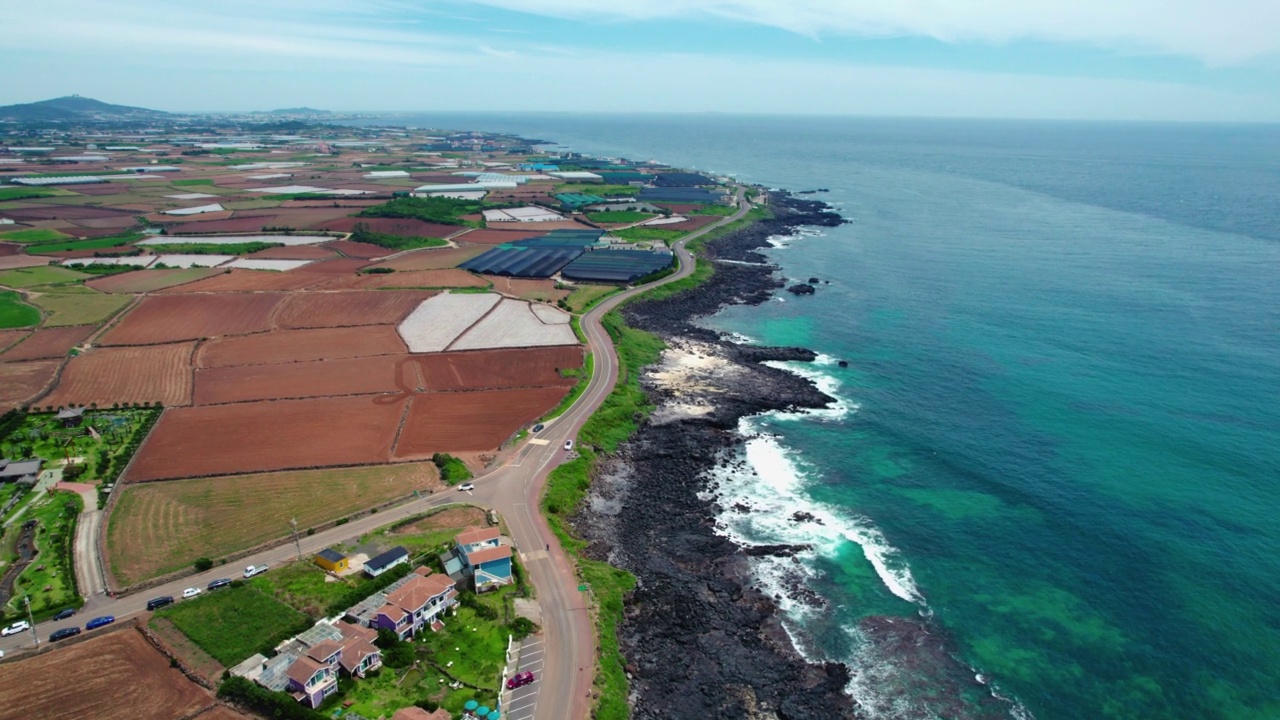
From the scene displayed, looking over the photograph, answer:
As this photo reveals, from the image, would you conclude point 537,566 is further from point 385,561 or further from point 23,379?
point 23,379

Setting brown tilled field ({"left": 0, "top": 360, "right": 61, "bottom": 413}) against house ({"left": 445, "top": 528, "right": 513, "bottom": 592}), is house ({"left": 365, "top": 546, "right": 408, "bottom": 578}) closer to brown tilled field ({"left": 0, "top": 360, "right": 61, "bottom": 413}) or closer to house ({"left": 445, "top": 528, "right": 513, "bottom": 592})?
house ({"left": 445, "top": 528, "right": 513, "bottom": 592})

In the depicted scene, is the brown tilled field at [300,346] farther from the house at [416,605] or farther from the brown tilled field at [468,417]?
the house at [416,605]

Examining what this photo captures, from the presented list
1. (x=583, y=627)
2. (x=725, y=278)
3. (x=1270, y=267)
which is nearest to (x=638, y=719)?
(x=583, y=627)

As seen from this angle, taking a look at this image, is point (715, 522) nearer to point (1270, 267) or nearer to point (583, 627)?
point (583, 627)

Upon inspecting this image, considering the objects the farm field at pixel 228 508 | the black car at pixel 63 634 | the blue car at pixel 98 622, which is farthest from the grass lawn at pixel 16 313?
the black car at pixel 63 634

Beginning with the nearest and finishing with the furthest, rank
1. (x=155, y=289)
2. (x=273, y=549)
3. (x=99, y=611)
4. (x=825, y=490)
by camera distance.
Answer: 1. (x=99, y=611)
2. (x=273, y=549)
3. (x=825, y=490)
4. (x=155, y=289)

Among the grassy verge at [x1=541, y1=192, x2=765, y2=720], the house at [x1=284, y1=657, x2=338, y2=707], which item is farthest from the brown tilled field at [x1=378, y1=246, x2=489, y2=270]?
the house at [x1=284, y1=657, x2=338, y2=707]
